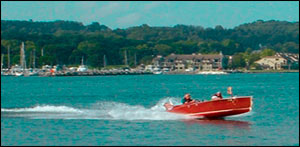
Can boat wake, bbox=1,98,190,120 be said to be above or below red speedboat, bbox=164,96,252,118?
below

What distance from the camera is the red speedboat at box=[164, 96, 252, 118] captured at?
152 ft

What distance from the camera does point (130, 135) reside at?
39.8m

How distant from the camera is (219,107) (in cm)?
4650

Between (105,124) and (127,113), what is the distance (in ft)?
18.2

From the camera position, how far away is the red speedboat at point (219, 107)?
152 ft

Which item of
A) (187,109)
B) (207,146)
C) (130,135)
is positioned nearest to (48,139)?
(130,135)

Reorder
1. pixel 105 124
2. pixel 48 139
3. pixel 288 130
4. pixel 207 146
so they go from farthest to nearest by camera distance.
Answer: pixel 105 124 < pixel 288 130 < pixel 48 139 < pixel 207 146

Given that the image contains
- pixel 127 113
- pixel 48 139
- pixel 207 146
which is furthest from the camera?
pixel 127 113

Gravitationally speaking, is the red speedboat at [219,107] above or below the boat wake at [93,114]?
above

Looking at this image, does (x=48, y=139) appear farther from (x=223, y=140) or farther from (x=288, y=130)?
(x=288, y=130)

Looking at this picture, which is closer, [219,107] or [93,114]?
[219,107]

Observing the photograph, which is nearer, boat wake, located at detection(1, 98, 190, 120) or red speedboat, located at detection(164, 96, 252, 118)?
red speedboat, located at detection(164, 96, 252, 118)

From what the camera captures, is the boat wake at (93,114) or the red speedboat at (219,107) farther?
the boat wake at (93,114)

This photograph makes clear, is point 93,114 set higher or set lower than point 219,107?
lower
